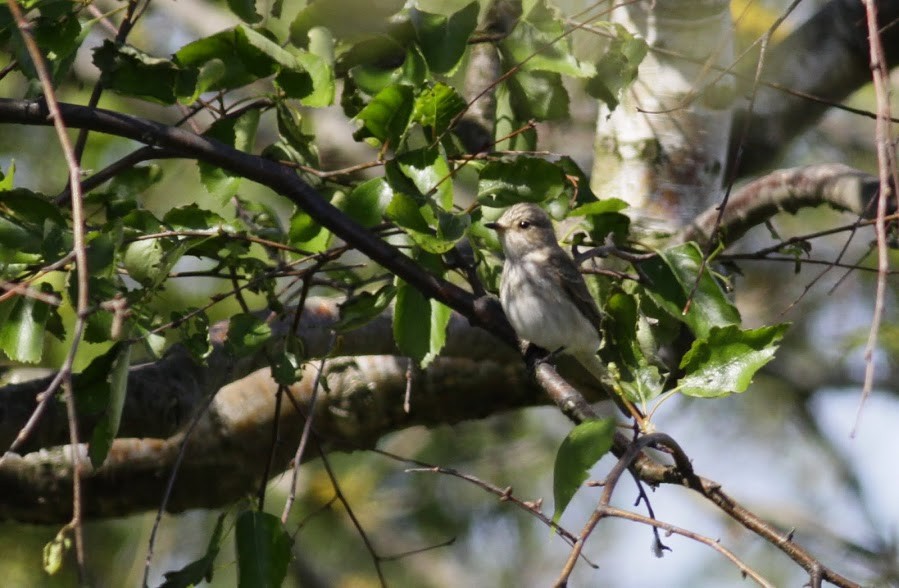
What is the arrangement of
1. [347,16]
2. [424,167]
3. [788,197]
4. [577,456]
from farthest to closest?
1. [788,197]
2. [347,16]
3. [424,167]
4. [577,456]

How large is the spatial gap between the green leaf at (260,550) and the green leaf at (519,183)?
835 mm

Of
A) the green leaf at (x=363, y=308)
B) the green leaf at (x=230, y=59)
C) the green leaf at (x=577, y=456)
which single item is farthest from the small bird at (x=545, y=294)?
the green leaf at (x=577, y=456)

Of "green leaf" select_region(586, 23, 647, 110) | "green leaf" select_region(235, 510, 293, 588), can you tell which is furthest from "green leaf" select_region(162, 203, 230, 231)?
"green leaf" select_region(586, 23, 647, 110)

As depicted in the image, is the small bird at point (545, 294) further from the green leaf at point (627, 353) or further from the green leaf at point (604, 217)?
the green leaf at point (627, 353)

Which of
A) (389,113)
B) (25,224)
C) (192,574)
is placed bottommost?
(192,574)

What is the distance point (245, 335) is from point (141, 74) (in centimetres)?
62

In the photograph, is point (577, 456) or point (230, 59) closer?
point (577, 456)

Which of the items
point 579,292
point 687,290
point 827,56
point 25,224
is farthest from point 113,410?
point 827,56

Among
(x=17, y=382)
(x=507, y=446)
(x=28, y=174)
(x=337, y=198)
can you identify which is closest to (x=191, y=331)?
(x=337, y=198)

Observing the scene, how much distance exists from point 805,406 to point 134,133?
16.1ft

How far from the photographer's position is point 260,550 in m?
2.21

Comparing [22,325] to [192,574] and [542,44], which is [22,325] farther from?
[542,44]

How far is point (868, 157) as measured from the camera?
7141 mm

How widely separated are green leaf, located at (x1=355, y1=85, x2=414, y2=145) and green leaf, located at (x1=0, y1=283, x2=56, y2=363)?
2.70 ft
